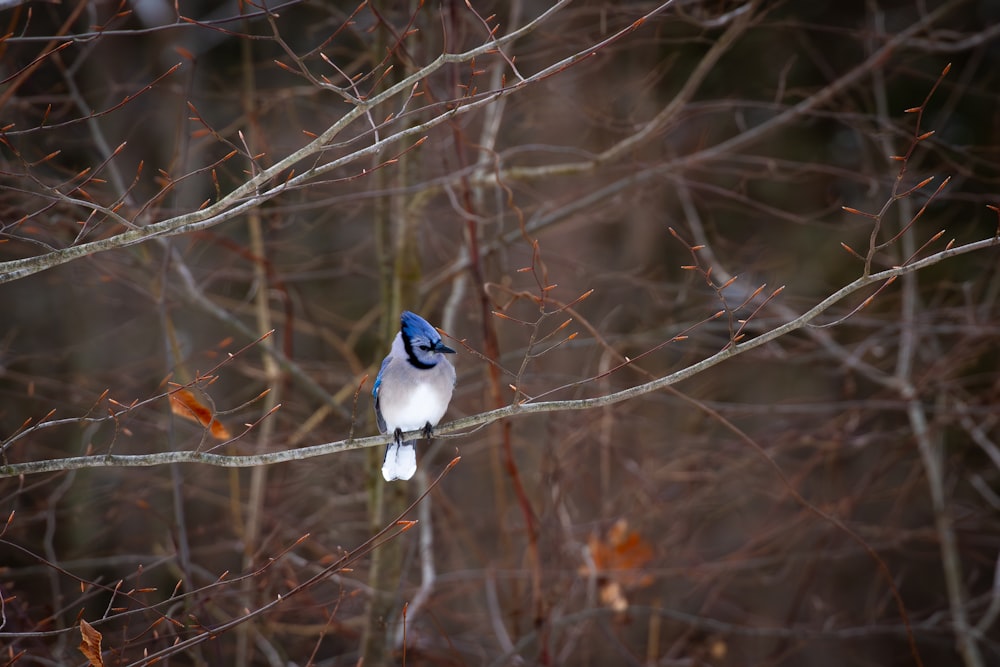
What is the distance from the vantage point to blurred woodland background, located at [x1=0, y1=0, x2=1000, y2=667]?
9.10 ft

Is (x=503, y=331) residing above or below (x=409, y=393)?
below

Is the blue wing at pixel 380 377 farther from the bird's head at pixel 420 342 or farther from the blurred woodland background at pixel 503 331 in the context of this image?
the blurred woodland background at pixel 503 331

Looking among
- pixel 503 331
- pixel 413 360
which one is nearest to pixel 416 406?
pixel 413 360

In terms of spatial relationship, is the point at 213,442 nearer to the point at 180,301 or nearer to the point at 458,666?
the point at 180,301

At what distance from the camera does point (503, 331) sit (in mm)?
8695

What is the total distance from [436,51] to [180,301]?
1.77m

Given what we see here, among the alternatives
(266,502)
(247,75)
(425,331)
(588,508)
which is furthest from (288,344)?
(588,508)

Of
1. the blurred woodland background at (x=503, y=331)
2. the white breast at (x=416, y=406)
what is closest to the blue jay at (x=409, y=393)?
the white breast at (x=416, y=406)

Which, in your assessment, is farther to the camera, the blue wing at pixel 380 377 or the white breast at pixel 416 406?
the blue wing at pixel 380 377

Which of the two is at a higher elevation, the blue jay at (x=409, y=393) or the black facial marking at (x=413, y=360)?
the black facial marking at (x=413, y=360)

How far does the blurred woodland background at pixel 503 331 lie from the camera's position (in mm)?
2773

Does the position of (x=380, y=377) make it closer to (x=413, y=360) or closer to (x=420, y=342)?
(x=413, y=360)

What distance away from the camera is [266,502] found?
5.04 meters

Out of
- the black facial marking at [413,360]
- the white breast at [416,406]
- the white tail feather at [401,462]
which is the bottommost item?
the white tail feather at [401,462]
